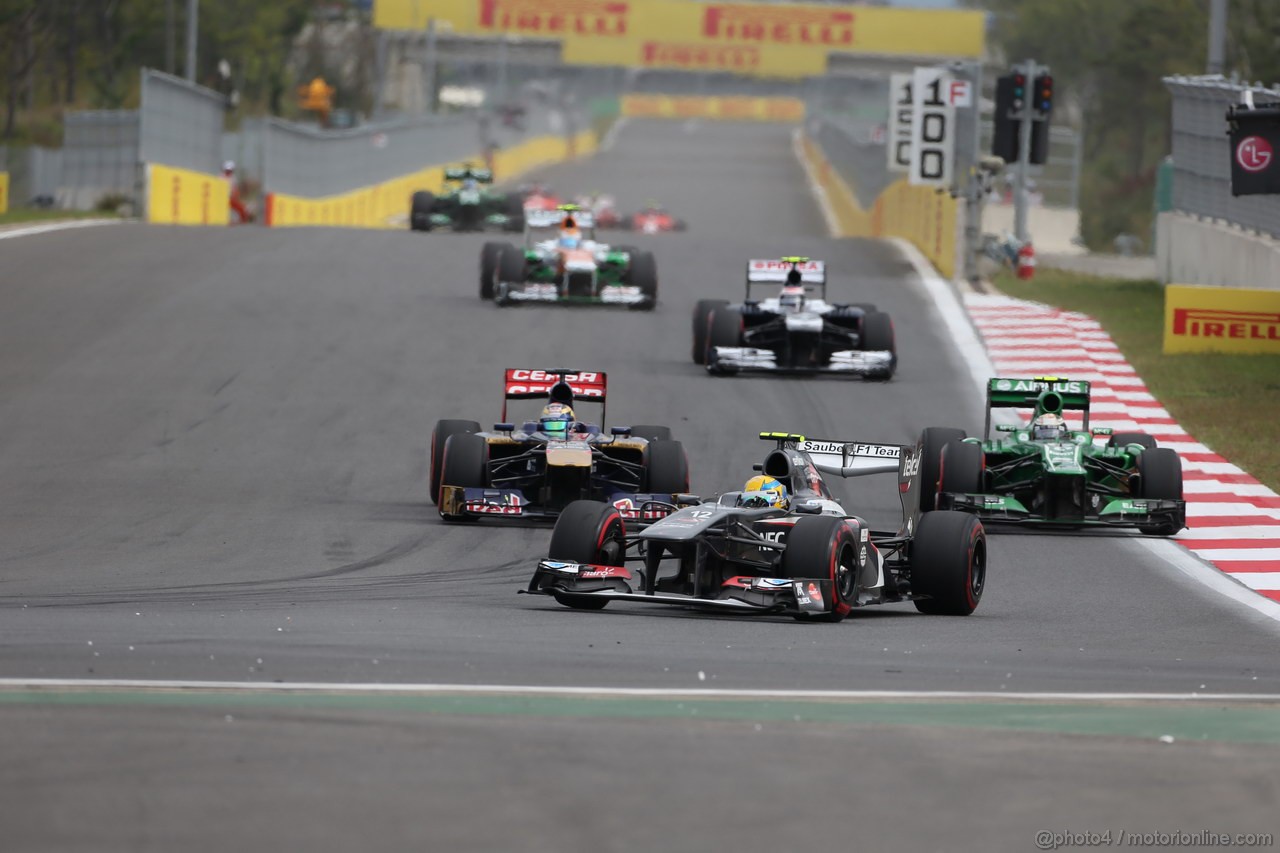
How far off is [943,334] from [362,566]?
15.4 metres

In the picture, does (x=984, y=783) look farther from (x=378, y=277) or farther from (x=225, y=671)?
(x=378, y=277)

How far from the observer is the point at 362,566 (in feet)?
46.9

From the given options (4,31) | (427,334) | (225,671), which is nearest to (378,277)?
(427,334)

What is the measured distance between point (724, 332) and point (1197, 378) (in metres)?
5.74

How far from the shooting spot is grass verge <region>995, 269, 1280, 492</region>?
70.8 ft

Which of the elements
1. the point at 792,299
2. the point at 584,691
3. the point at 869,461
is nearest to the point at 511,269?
the point at 792,299

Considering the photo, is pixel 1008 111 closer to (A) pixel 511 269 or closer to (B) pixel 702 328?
(A) pixel 511 269

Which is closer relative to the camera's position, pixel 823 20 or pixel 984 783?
pixel 984 783

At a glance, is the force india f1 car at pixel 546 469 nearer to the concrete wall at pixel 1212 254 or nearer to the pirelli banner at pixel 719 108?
the concrete wall at pixel 1212 254

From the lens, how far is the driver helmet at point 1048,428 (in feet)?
56.3

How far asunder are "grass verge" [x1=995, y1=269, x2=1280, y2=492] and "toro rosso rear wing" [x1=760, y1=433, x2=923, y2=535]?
19.8ft

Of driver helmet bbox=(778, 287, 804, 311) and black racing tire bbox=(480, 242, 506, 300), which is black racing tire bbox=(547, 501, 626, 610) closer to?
driver helmet bbox=(778, 287, 804, 311)

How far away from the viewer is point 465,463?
1636 centimetres

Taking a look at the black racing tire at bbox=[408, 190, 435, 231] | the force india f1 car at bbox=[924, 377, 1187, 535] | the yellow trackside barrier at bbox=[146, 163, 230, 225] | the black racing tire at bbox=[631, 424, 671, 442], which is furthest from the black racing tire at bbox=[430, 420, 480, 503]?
the yellow trackside barrier at bbox=[146, 163, 230, 225]
